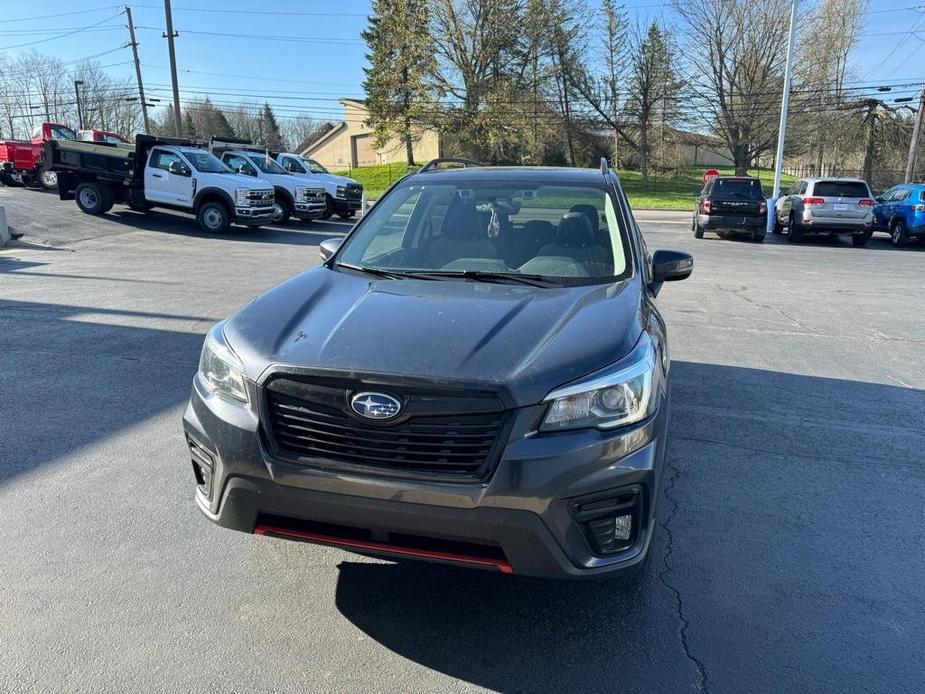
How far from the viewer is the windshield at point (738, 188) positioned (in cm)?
2019

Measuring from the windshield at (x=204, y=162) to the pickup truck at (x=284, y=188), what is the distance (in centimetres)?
139

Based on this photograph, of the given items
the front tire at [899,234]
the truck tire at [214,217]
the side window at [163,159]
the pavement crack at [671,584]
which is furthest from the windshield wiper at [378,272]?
the front tire at [899,234]

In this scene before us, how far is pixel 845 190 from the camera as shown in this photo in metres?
18.8

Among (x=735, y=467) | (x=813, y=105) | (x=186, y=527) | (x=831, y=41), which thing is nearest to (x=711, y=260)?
(x=735, y=467)

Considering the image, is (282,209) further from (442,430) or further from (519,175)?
(442,430)

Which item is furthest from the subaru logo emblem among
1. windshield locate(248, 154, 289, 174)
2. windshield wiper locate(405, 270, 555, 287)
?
windshield locate(248, 154, 289, 174)

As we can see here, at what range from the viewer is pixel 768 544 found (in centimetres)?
338

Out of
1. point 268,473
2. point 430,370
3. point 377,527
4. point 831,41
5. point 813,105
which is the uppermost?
point 831,41

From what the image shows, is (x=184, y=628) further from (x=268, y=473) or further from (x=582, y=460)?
(x=582, y=460)

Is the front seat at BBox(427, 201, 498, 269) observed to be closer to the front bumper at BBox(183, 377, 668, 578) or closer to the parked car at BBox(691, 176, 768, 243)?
the front bumper at BBox(183, 377, 668, 578)

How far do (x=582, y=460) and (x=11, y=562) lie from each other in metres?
2.69

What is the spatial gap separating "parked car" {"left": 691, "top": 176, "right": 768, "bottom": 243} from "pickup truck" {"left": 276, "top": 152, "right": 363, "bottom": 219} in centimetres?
1126

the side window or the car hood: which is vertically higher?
the side window

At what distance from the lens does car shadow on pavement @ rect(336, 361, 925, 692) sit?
2504 mm
